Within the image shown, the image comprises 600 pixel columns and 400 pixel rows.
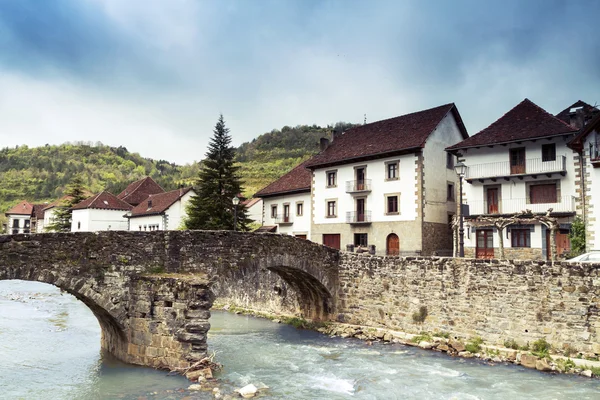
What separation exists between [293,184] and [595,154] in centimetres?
2101

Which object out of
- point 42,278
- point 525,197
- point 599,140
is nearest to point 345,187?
point 525,197

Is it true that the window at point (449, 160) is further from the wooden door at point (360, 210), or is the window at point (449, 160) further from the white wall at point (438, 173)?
the wooden door at point (360, 210)

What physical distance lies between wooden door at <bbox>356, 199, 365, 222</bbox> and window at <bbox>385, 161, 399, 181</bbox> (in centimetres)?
236

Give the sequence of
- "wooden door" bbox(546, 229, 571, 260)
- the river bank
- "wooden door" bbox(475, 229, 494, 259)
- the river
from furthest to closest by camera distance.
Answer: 1. "wooden door" bbox(475, 229, 494, 259)
2. "wooden door" bbox(546, 229, 571, 260)
3. the river bank
4. the river

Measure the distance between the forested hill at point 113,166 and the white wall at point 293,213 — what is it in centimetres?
3992

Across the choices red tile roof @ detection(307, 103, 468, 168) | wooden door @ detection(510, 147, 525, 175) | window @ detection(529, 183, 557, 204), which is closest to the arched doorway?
red tile roof @ detection(307, 103, 468, 168)

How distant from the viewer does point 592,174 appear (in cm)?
2077

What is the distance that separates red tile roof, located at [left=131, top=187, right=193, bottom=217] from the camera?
45.6m

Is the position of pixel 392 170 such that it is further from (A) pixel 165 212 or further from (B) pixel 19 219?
(B) pixel 19 219

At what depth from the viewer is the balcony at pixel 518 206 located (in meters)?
24.0

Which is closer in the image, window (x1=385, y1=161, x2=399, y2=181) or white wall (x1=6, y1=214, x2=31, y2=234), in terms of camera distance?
window (x1=385, y1=161, x2=399, y2=181)

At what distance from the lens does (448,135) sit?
99.9ft

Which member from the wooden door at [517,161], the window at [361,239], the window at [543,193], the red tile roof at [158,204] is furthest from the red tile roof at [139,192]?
the window at [543,193]

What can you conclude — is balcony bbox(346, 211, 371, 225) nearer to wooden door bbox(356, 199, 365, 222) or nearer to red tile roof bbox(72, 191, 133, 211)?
wooden door bbox(356, 199, 365, 222)
